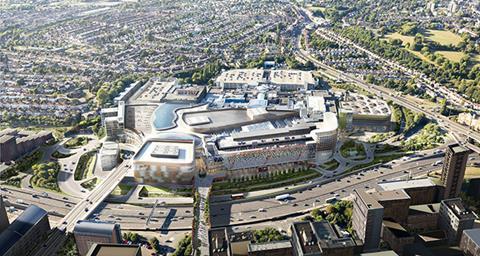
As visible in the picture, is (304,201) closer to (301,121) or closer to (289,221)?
(289,221)

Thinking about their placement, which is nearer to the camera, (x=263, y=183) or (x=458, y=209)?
(x=458, y=209)

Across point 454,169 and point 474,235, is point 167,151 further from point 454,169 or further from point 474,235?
point 474,235

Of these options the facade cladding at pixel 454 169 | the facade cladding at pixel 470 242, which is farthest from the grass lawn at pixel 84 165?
the facade cladding at pixel 470 242

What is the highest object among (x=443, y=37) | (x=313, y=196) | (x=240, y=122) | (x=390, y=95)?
(x=443, y=37)

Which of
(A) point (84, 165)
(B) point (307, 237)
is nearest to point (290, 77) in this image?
(A) point (84, 165)

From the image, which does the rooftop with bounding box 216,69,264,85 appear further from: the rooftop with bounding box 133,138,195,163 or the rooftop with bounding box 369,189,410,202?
the rooftop with bounding box 369,189,410,202

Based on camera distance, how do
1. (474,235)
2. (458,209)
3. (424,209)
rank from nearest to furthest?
(474,235)
(458,209)
(424,209)

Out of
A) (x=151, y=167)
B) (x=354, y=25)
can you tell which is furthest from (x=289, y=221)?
(x=354, y=25)
